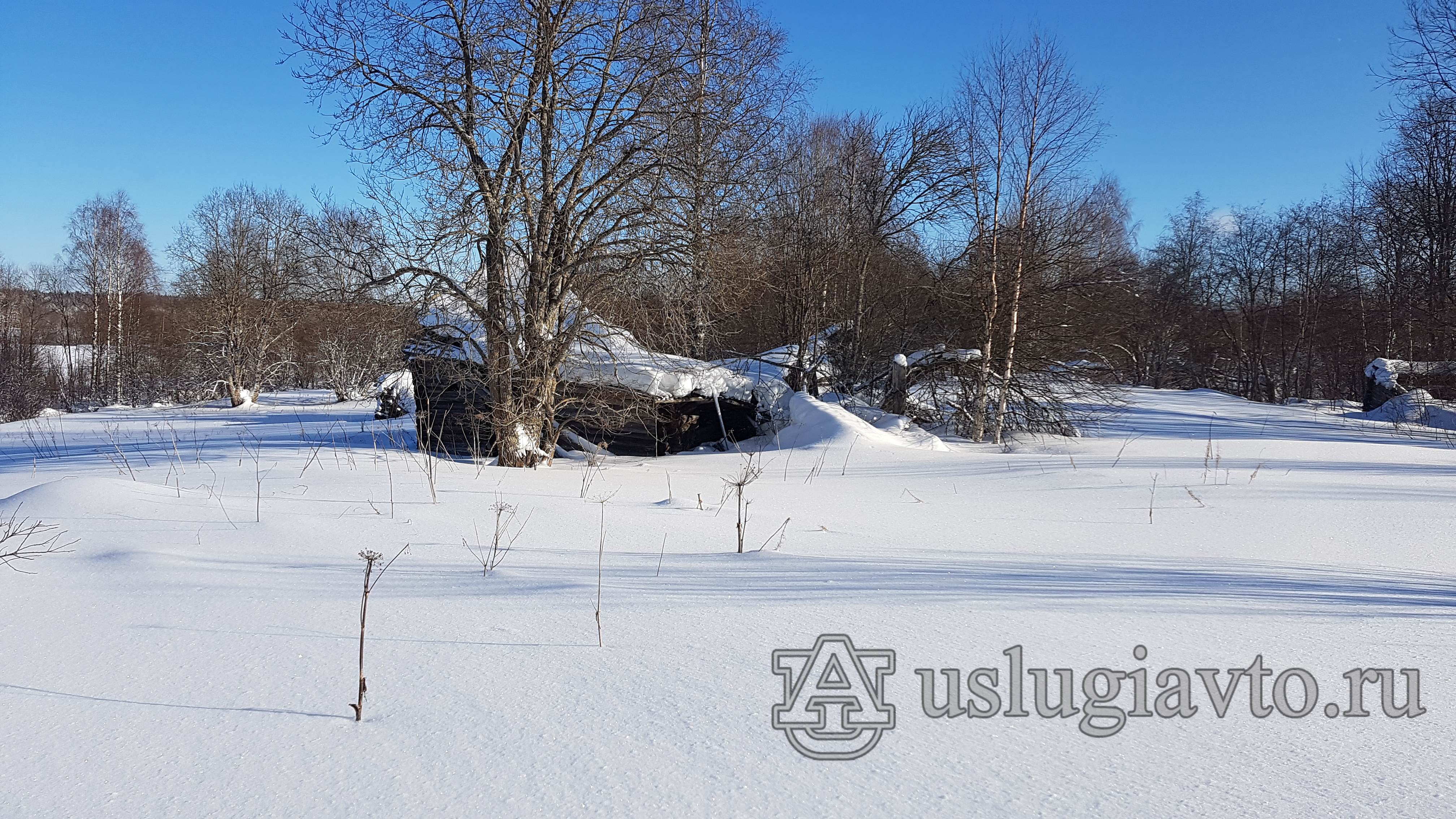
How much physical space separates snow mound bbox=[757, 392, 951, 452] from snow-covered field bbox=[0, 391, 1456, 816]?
14.2 feet

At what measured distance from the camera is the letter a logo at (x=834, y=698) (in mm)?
1683

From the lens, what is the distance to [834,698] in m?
1.89

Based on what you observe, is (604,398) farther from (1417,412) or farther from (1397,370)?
(1397,370)

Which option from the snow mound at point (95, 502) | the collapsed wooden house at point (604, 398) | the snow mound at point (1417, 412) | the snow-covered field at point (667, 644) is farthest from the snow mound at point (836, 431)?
the snow mound at point (1417, 412)

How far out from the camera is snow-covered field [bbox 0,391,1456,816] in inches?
58.5

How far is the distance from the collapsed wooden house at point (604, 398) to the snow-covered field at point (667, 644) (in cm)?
314

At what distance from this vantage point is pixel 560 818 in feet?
4.52

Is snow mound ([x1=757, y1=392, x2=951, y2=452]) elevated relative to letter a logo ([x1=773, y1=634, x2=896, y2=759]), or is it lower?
elevated

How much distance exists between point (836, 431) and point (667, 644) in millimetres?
7708

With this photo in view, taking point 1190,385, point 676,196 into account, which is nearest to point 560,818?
point 676,196

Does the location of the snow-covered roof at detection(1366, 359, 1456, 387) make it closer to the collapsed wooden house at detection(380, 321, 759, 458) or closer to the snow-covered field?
the collapsed wooden house at detection(380, 321, 759, 458)

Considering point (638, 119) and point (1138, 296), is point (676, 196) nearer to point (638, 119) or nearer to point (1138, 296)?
point (638, 119)

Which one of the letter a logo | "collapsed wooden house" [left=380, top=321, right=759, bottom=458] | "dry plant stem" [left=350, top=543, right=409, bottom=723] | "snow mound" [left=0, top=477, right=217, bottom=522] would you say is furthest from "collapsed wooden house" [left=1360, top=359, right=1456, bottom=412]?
"snow mound" [left=0, top=477, right=217, bottom=522]

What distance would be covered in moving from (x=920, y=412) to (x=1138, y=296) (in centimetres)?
1284
